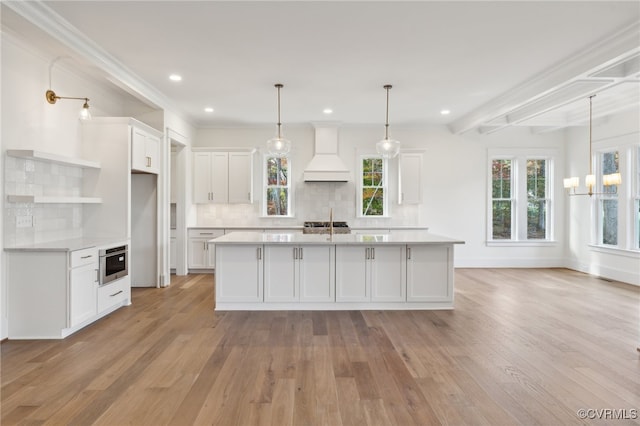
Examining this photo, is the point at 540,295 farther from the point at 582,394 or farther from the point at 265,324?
the point at 265,324

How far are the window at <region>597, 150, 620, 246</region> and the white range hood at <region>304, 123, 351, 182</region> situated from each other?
183 inches

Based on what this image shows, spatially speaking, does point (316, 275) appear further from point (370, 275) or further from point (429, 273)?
point (429, 273)

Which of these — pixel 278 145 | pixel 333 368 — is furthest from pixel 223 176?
pixel 333 368

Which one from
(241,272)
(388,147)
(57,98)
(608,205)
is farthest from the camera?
(608,205)

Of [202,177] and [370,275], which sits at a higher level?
[202,177]

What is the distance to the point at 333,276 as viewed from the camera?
4477 millimetres

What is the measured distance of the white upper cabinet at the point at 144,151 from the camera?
15.7 ft

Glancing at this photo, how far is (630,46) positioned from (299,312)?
4282 mm

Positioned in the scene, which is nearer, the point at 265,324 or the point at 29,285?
the point at 29,285

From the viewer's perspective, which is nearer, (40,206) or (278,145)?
(40,206)

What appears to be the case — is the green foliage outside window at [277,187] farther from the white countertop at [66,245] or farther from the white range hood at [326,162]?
the white countertop at [66,245]

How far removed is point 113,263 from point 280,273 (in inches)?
76.7

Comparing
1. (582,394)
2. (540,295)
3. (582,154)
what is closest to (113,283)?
(582,394)

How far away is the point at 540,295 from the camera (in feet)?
17.1
